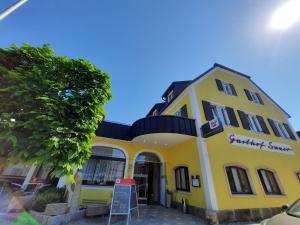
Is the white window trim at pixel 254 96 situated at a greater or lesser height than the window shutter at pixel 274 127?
greater

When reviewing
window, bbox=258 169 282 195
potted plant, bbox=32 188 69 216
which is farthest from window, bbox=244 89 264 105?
potted plant, bbox=32 188 69 216

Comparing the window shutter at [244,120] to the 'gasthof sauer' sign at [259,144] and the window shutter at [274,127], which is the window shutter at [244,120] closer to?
the 'gasthof sauer' sign at [259,144]

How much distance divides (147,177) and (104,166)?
10.7 ft

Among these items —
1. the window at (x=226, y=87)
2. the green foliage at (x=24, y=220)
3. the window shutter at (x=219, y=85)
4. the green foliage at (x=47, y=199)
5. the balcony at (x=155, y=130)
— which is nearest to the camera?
the green foliage at (x=24, y=220)

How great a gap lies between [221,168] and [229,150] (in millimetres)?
1343

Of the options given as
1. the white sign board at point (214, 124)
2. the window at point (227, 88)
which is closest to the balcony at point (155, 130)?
the white sign board at point (214, 124)

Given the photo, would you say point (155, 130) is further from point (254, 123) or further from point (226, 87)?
point (254, 123)

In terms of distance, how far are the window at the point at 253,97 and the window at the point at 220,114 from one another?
4.30 metres

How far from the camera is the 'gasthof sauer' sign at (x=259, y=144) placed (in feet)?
30.3

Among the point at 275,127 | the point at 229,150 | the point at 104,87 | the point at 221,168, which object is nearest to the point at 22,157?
the point at 104,87

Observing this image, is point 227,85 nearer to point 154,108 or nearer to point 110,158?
point 154,108

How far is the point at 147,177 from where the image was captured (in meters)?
10.9

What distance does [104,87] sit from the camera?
586 centimetres

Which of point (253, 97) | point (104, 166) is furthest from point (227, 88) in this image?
point (104, 166)
